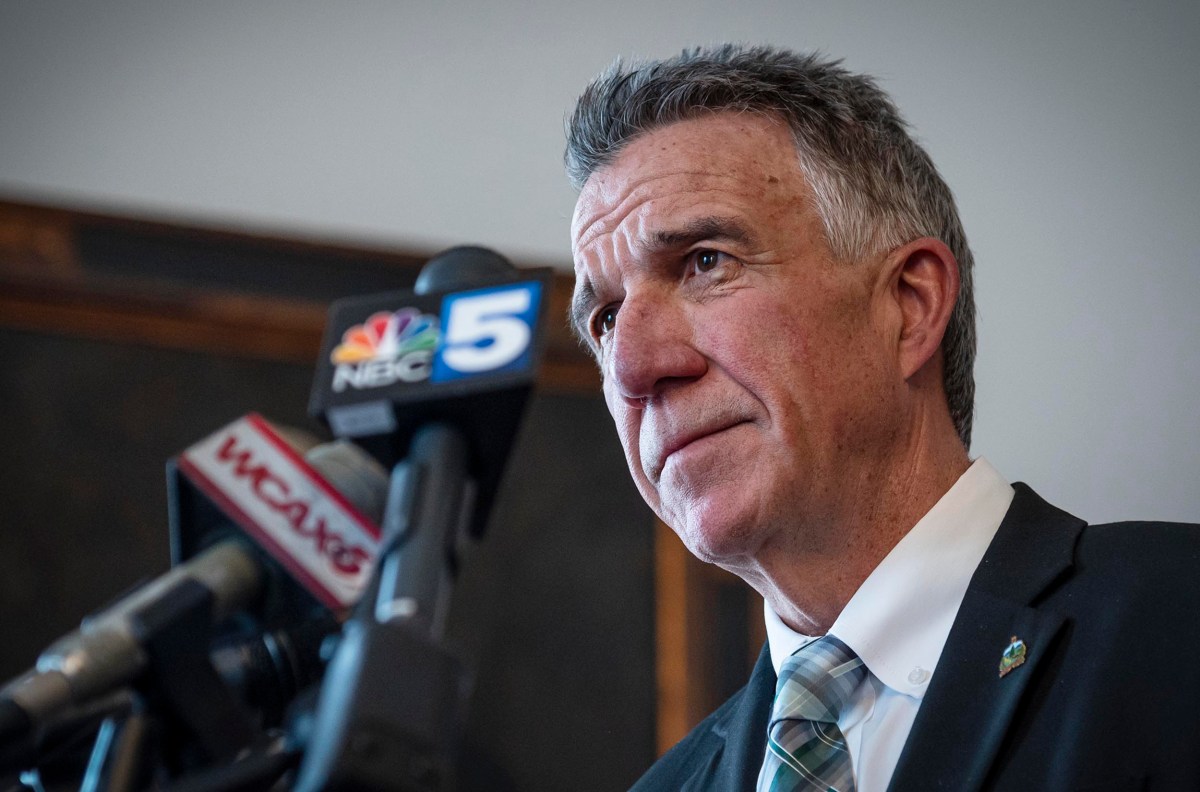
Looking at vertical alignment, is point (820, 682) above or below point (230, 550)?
below

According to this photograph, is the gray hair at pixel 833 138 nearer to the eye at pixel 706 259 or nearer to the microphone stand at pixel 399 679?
the eye at pixel 706 259

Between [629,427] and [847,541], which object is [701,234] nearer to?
[629,427]

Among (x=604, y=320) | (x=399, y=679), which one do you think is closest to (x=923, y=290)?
(x=604, y=320)

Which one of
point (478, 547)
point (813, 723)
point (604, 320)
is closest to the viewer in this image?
point (813, 723)

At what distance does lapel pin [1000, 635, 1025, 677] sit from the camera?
1.29m

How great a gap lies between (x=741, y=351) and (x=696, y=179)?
0.27 meters

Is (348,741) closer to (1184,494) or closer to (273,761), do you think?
(273,761)

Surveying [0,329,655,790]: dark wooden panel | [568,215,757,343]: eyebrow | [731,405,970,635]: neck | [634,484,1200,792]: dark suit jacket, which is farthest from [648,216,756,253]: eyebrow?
[0,329,655,790]: dark wooden panel

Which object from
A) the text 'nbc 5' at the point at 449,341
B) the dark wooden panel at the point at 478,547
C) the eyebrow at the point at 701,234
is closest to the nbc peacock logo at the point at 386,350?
the text 'nbc 5' at the point at 449,341

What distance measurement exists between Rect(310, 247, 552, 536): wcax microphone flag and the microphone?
0.17ft

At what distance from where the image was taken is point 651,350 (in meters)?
1.56

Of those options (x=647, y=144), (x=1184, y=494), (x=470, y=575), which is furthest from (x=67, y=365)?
(x=1184, y=494)

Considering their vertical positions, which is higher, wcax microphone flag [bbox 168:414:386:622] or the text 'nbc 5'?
the text 'nbc 5'

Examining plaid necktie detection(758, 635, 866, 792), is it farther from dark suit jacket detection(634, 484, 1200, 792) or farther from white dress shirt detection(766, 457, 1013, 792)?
dark suit jacket detection(634, 484, 1200, 792)
